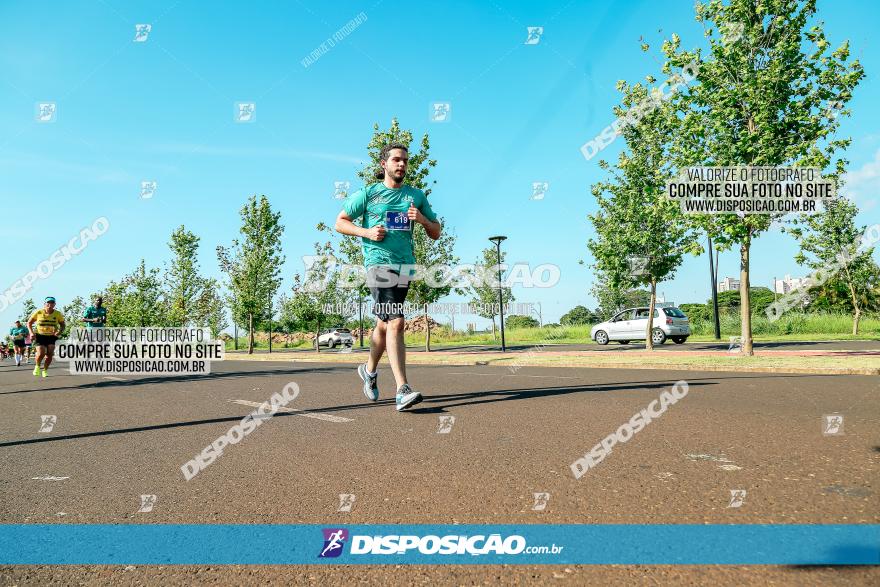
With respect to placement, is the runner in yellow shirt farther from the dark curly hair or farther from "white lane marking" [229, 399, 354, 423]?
the dark curly hair

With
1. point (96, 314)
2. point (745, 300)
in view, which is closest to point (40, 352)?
point (96, 314)

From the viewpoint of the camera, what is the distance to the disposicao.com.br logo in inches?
78.6

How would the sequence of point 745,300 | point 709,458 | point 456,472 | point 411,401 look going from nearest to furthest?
1. point 456,472
2. point 709,458
3. point 411,401
4. point 745,300

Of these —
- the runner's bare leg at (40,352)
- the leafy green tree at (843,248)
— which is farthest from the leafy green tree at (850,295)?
the runner's bare leg at (40,352)

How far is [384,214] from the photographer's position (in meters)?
5.51

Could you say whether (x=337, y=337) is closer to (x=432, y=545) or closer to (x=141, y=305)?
(x=141, y=305)

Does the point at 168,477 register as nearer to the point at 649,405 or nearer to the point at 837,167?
the point at 649,405

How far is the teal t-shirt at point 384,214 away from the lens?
5.42 meters

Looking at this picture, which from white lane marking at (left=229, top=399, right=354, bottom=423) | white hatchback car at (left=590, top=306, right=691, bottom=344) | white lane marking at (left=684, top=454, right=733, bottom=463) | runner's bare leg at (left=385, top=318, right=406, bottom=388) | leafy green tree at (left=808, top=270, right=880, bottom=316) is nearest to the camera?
white lane marking at (left=684, top=454, right=733, bottom=463)

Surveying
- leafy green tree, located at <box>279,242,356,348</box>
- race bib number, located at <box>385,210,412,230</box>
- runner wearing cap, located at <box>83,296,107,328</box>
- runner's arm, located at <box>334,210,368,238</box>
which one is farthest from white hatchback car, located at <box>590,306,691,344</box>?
runner's arm, located at <box>334,210,368,238</box>

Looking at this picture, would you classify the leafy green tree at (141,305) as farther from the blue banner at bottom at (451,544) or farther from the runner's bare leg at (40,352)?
the blue banner at bottom at (451,544)

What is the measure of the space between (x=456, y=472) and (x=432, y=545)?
3.25ft

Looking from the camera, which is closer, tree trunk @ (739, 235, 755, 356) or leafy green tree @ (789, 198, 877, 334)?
tree trunk @ (739, 235, 755, 356)

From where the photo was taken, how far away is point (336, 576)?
1.82 m
